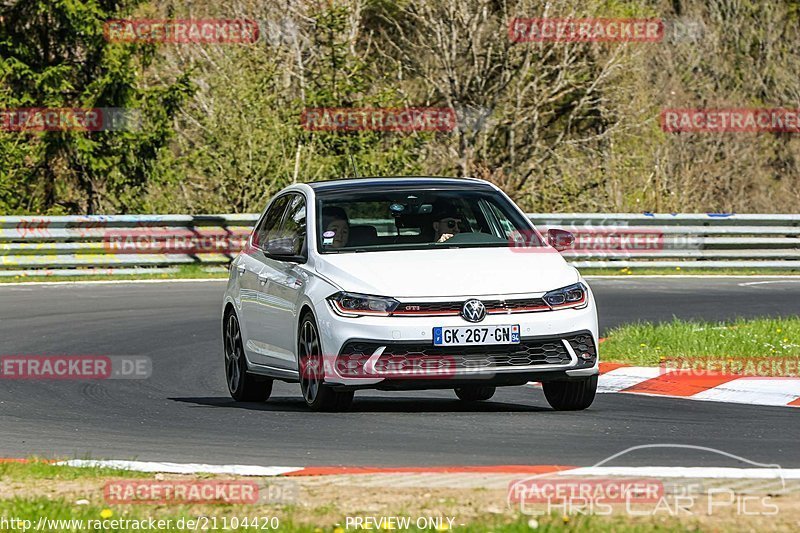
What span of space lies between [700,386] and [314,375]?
3.44 m

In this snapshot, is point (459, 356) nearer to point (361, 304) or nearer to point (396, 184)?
point (361, 304)

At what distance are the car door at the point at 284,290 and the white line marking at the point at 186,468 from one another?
264 cm

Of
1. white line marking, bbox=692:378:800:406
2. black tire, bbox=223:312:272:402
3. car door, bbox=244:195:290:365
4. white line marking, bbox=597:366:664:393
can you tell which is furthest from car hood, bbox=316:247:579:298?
white line marking, bbox=597:366:664:393

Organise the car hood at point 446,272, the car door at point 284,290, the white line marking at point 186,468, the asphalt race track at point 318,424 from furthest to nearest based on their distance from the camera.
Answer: the car door at point 284,290
the car hood at point 446,272
the asphalt race track at point 318,424
the white line marking at point 186,468

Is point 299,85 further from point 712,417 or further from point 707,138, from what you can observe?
point 712,417

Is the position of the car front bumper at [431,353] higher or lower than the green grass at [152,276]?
higher

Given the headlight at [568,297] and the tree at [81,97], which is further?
the tree at [81,97]

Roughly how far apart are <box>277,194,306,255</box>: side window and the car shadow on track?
45.4 inches

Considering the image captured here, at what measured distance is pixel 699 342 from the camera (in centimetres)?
1408

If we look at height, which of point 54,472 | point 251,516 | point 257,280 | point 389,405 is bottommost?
point 389,405

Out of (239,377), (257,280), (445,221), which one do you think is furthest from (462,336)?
(239,377)

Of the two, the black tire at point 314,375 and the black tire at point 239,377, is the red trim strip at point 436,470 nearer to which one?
the black tire at point 314,375

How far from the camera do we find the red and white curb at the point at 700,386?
11.7 meters

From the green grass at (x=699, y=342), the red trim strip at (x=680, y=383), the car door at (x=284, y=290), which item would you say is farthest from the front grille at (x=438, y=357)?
the green grass at (x=699, y=342)
